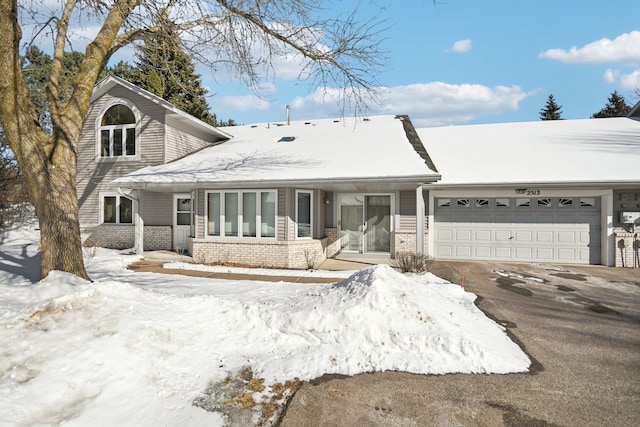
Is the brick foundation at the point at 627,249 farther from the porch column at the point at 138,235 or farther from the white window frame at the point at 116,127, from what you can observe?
the white window frame at the point at 116,127

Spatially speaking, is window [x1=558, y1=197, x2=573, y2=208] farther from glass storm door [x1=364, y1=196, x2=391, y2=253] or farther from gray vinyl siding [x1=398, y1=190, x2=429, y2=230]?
glass storm door [x1=364, y1=196, x2=391, y2=253]

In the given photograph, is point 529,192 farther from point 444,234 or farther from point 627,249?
point 627,249

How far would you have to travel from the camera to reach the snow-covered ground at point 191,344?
3318 millimetres

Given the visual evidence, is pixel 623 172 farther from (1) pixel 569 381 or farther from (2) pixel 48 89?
(2) pixel 48 89

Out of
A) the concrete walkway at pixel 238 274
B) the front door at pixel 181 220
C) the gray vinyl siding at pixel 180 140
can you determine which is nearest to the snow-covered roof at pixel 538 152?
the concrete walkway at pixel 238 274

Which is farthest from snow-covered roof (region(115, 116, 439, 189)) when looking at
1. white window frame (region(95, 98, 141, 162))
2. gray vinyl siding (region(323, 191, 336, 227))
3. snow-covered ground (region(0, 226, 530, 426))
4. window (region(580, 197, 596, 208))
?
window (region(580, 197, 596, 208))

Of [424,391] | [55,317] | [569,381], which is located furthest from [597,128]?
[55,317]

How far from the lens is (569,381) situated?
4.07m

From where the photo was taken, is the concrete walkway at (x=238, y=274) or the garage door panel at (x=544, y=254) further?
the garage door panel at (x=544, y=254)

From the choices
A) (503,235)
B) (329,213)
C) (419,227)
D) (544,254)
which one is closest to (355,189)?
(329,213)

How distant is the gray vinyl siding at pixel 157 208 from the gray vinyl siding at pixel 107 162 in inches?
54.1

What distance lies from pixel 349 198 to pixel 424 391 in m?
9.99

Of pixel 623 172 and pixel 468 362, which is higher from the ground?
pixel 623 172

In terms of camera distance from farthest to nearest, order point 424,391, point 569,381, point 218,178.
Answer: point 218,178
point 569,381
point 424,391
